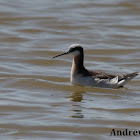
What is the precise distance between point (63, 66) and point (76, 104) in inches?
160

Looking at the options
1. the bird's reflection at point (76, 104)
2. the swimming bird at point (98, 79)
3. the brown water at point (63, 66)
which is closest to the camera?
the brown water at point (63, 66)

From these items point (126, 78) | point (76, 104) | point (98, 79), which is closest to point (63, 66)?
point (98, 79)

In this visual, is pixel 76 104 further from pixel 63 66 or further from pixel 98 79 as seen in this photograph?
pixel 63 66

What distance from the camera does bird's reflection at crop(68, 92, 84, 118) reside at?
11.3 m

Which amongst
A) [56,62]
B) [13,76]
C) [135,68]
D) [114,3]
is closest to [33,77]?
[13,76]

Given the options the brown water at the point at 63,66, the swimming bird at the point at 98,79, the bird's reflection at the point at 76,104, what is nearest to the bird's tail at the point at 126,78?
the swimming bird at the point at 98,79

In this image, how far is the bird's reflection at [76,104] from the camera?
11266mm

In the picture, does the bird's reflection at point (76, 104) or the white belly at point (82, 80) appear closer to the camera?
the bird's reflection at point (76, 104)

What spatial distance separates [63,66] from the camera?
1617cm

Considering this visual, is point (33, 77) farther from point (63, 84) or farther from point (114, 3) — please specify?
point (114, 3)

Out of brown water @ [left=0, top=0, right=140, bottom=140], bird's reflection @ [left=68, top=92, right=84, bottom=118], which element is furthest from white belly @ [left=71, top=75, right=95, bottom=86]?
bird's reflection @ [left=68, top=92, right=84, bottom=118]

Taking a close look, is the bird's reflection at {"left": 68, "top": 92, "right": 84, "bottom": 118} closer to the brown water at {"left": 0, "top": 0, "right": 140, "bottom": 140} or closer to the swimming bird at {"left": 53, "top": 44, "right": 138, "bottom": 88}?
the brown water at {"left": 0, "top": 0, "right": 140, "bottom": 140}

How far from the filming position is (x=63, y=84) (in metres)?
14.1

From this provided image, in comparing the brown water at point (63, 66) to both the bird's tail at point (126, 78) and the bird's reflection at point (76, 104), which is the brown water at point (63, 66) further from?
the bird's tail at point (126, 78)
